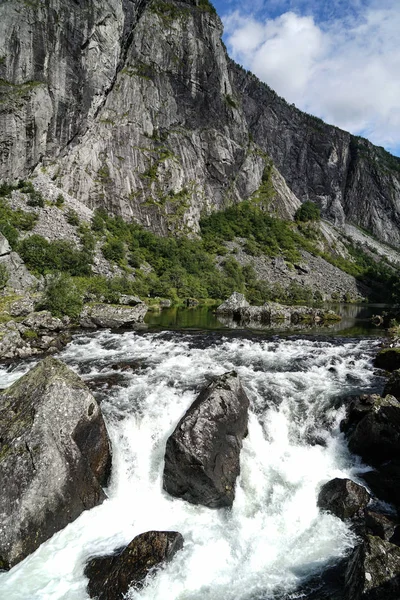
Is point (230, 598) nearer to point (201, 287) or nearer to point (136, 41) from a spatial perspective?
point (201, 287)

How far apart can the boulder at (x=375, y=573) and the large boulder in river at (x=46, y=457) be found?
734 cm

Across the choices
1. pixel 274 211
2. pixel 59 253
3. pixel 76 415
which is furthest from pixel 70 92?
pixel 76 415

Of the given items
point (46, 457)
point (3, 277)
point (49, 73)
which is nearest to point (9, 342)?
point (46, 457)

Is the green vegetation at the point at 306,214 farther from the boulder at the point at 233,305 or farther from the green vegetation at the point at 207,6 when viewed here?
the boulder at the point at 233,305

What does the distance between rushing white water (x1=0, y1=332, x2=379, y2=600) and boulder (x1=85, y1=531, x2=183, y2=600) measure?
22 cm

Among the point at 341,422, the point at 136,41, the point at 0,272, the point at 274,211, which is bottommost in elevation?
the point at 341,422

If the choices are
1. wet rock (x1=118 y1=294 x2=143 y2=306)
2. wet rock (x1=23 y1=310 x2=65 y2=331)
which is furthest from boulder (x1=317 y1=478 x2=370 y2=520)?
wet rock (x1=118 y1=294 x2=143 y2=306)

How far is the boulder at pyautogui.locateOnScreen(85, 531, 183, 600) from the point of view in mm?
7812

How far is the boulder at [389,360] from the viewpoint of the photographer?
20348 mm

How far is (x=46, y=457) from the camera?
389 inches

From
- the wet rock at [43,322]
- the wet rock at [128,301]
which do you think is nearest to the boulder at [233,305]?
the wet rock at [128,301]

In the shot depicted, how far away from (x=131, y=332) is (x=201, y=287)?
4725 cm

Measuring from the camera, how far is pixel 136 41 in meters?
114

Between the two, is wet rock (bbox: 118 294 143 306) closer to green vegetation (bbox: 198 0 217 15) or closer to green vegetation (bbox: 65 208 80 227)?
green vegetation (bbox: 65 208 80 227)
